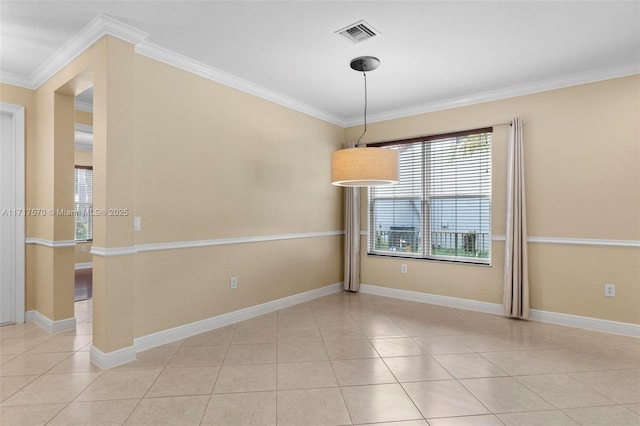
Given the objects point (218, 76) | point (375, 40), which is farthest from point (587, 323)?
point (218, 76)

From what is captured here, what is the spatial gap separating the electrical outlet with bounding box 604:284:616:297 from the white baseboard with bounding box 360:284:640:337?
0.28 m

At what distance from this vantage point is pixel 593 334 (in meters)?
3.57

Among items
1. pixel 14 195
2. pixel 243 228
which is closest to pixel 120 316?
pixel 243 228

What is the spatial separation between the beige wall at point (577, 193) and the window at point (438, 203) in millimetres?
185

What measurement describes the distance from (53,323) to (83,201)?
5021 millimetres

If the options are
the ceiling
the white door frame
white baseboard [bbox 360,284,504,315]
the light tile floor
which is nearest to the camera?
the light tile floor

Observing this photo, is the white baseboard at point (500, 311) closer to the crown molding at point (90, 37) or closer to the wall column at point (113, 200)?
the wall column at point (113, 200)

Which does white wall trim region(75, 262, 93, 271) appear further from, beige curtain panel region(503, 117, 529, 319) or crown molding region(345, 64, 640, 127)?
beige curtain panel region(503, 117, 529, 319)

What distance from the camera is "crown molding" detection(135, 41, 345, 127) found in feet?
10.3

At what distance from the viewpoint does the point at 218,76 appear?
371 centimetres

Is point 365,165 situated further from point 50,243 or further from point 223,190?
point 50,243

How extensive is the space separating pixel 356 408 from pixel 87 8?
345 centimetres

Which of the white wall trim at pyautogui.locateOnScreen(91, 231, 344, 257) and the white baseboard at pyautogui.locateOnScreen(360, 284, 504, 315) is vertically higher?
the white wall trim at pyautogui.locateOnScreen(91, 231, 344, 257)

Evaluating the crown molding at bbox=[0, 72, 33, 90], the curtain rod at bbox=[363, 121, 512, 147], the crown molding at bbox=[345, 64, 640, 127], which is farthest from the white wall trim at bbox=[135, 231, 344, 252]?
the crown molding at bbox=[0, 72, 33, 90]
